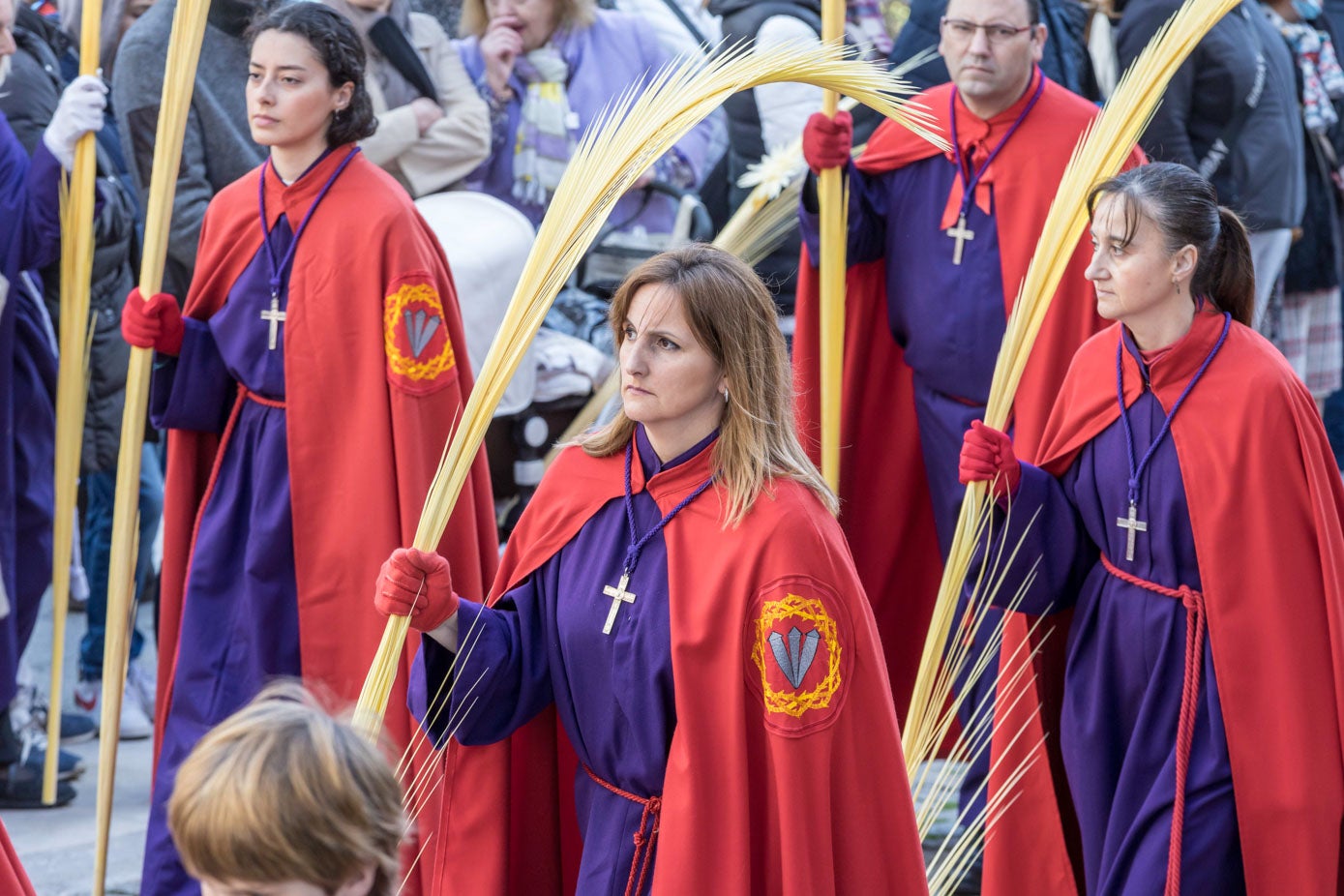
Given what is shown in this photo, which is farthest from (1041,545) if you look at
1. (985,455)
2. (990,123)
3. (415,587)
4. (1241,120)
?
(1241,120)

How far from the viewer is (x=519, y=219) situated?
22.2ft

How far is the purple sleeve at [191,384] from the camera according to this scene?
4.94 m

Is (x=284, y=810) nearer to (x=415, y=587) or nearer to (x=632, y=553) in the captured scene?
(x=415, y=587)

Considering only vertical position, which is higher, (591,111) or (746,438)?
(591,111)

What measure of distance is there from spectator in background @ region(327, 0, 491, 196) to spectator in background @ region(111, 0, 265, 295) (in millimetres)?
437

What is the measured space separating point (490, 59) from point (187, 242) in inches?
59.5

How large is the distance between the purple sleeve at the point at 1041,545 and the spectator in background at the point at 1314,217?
5603 millimetres

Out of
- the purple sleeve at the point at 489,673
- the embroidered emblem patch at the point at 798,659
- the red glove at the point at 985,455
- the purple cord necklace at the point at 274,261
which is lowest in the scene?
the purple sleeve at the point at 489,673

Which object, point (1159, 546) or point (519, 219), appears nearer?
point (1159, 546)

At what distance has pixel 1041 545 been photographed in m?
4.23

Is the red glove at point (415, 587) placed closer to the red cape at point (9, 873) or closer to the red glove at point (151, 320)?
the red cape at point (9, 873)

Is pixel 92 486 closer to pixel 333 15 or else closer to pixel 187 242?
pixel 187 242

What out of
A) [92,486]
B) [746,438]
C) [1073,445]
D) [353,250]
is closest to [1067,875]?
[1073,445]

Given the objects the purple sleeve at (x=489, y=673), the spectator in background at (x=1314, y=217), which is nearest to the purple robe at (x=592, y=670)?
the purple sleeve at (x=489, y=673)
